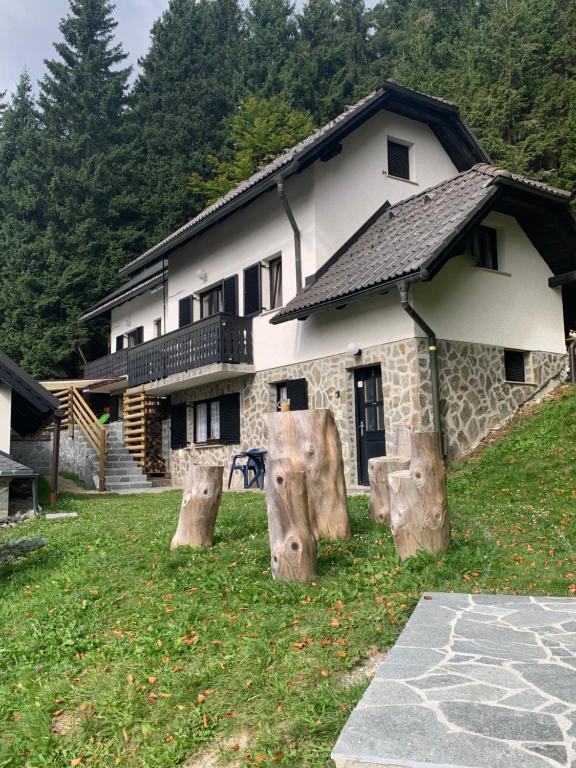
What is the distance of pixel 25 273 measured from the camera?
3102 cm

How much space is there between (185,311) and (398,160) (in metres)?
7.64

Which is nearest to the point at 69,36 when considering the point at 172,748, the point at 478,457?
the point at 478,457

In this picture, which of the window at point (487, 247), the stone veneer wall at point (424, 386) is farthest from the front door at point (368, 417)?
the window at point (487, 247)

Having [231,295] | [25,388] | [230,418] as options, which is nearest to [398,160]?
[231,295]

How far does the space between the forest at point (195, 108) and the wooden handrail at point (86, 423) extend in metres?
9.05

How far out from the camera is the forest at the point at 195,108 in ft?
90.3

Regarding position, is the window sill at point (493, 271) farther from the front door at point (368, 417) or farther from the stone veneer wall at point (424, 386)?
the front door at point (368, 417)

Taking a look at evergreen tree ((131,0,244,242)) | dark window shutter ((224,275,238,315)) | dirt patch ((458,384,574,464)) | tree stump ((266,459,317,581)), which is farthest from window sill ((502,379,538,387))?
evergreen tree ((131,0,244,242))

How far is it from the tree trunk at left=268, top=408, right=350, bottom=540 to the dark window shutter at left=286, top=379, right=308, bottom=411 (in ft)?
25.6

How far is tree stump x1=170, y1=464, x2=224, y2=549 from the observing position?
6902 millimetres

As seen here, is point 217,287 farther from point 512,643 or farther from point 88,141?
point 88,141

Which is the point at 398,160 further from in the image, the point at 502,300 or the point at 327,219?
the point at 502,300

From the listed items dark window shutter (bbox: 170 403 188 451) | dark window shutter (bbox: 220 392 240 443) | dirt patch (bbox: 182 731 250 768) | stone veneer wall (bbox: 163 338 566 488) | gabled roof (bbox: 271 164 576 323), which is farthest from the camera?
dark window shutter (bbox: 170 403 188 451)

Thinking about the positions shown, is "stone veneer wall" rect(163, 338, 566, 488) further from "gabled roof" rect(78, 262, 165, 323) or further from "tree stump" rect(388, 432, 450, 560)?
"gabled roof" rect(78, 262, 165, 323)
